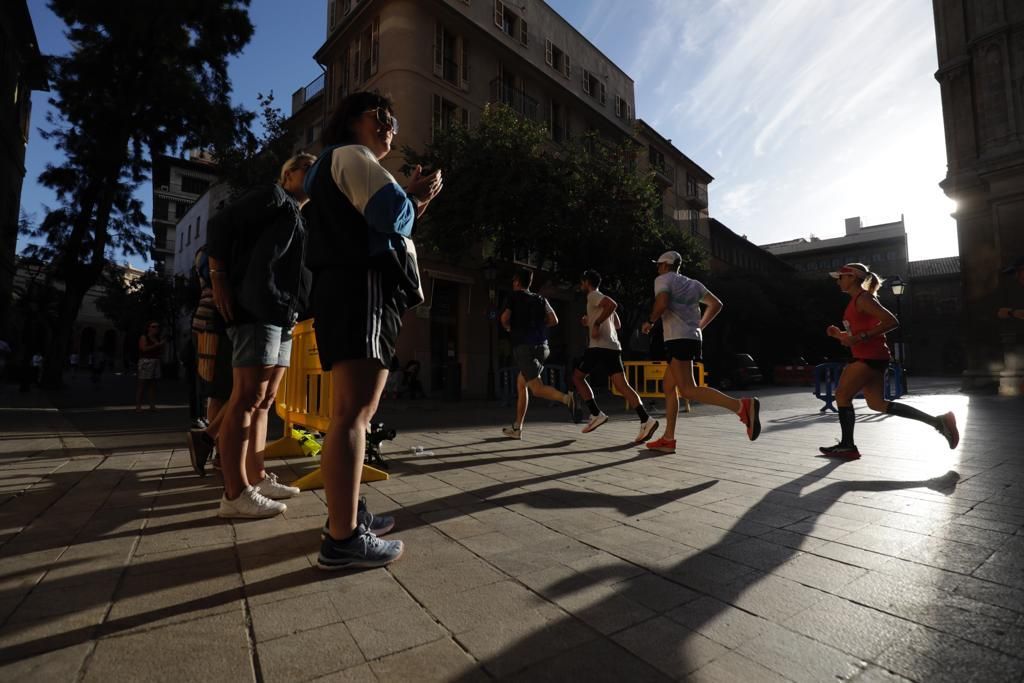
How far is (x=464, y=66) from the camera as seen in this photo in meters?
21.8

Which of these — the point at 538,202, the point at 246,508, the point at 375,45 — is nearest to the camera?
the point at 246,508

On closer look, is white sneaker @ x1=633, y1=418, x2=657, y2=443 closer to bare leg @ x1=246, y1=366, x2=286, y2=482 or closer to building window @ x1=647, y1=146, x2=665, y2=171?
bare leg @ x1=246, y1=366, x2=286, y2=482

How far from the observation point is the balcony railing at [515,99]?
22.8m

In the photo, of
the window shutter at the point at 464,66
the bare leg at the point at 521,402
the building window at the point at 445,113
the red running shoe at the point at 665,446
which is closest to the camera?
the red running shoe at the point at 665,446

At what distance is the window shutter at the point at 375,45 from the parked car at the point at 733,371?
20.7 m

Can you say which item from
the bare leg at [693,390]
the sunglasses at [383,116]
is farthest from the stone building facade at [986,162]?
the sunglasses at [383,116]

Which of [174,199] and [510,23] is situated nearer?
[510,23]

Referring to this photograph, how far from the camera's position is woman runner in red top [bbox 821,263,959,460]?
4.53m

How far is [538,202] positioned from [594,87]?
16112 millimetres

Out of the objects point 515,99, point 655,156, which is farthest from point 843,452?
point 655,156

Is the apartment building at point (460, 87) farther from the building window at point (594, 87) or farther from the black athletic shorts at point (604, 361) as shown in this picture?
the black athletic shorts at point (604, 361)

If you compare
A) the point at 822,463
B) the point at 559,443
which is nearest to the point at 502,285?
the point at 559,443

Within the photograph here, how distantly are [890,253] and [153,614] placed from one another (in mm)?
83128

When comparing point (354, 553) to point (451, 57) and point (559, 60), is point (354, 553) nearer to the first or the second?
point (451, 57)
